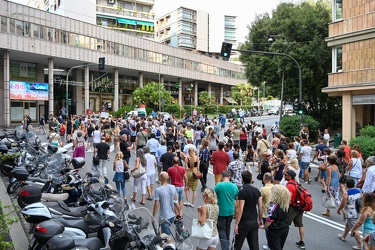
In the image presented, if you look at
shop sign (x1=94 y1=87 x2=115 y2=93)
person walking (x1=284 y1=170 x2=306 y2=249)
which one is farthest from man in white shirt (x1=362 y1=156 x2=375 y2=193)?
shop sign (x1=94 y1=87 x2=115 y2=93)

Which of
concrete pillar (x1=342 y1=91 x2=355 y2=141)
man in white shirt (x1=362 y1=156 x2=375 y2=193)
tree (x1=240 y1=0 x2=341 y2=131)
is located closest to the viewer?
man in white shirt (x1=362 y1=156 x2=375 y2=193)

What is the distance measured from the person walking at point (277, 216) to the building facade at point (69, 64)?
32.8 meters

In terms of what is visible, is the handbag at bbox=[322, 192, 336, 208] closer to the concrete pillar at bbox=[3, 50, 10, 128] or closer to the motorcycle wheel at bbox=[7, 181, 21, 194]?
the motorcycle wheel at bbox=[7, 181, 21, 194]

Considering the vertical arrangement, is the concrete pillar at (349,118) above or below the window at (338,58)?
below

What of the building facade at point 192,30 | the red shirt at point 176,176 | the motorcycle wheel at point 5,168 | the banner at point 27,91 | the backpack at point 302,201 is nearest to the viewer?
the backpack at point 302,201

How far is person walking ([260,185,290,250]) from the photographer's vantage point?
622cm

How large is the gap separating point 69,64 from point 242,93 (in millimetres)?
38911

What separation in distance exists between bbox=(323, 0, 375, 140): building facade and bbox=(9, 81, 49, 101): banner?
1304 inches

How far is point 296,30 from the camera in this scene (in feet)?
95.5

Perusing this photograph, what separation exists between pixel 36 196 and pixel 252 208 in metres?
4.07

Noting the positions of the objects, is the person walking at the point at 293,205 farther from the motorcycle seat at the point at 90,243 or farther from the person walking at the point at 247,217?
the motorcycle seat at the point at 90,243

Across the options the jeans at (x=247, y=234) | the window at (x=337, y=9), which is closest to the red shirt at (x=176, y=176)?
the jeans at (x=247, y=234)

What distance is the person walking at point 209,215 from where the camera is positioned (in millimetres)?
5613

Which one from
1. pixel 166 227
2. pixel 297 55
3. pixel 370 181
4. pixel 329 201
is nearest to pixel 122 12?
pixel 297 55
